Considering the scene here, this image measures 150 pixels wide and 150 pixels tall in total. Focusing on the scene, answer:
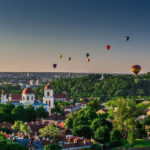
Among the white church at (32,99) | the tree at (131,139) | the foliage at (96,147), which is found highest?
the white church at (32,99)

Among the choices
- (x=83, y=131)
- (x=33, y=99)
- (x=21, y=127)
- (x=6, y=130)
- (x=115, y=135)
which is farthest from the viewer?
(x=33, y=99)

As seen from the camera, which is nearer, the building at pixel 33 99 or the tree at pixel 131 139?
the tree at pixel 131 139

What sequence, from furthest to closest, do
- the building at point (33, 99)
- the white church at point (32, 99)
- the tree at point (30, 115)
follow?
1. the building at point (33, 99)
2. the white church at point (32, 99)
3. the tree at point (30, 115)

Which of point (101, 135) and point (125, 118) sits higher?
point (125, 118)

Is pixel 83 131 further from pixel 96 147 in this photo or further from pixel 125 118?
pixel 125 118

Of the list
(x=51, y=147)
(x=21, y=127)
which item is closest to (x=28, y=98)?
(x=21, y=127)

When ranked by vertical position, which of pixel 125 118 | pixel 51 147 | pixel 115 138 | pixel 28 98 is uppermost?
pixel 28 98

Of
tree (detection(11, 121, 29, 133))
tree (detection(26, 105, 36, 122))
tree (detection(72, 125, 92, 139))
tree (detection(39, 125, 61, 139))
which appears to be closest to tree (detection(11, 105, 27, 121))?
tree (detection(26, 105, 36, 122))

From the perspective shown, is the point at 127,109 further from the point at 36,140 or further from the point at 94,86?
the point at 94,86

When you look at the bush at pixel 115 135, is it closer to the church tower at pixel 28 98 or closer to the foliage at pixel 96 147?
the foliage at pixel 96 147

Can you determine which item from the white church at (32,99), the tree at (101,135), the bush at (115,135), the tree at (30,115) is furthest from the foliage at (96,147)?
the white church at (32,99)

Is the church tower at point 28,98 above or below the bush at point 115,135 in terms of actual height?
above

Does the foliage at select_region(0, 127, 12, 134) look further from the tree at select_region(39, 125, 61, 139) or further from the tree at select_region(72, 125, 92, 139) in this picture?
the tree at select_region(72, 125, 92, 139)
